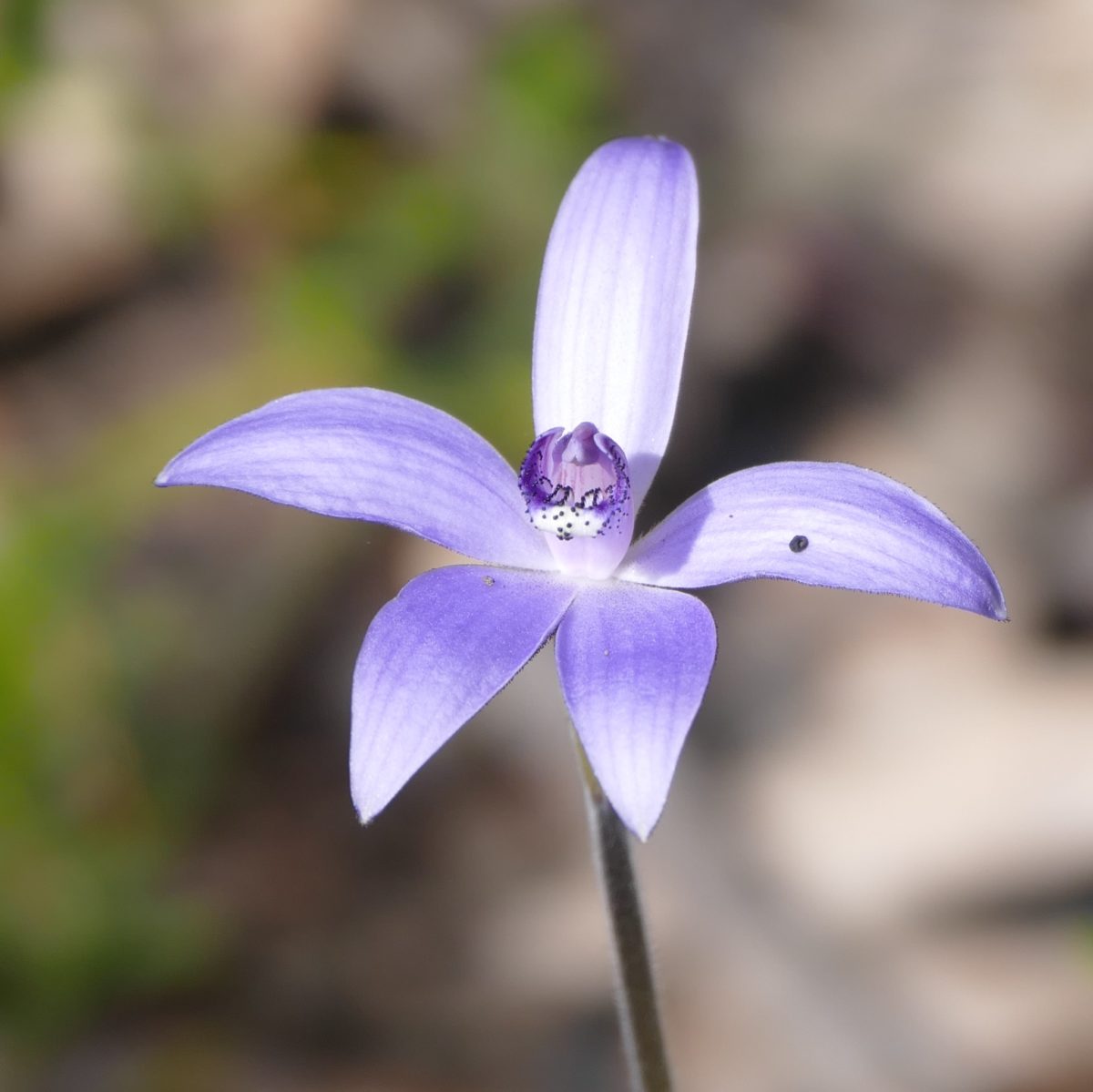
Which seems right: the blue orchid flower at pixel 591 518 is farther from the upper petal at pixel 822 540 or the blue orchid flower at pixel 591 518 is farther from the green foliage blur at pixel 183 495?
the green foliage blur at pixel 183 495

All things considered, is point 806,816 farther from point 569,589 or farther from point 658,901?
point 569,589

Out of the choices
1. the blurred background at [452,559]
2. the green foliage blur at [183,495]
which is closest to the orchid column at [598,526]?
the blurred background at [452,559]

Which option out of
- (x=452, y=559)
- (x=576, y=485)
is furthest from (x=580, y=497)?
(x=452, y=559)

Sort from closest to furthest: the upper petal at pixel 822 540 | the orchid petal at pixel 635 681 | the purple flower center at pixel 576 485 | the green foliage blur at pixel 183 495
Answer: the orchid petal at pixel 635 681
the upper petal at pixel 822 540
the purple flower center at pixel 576 485
the green foliage blur at pixel 183 495

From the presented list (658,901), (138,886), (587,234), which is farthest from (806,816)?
(587,234)

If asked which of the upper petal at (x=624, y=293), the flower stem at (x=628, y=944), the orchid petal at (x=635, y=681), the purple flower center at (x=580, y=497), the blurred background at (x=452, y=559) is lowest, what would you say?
the flower stem at (x=628, y=944)
